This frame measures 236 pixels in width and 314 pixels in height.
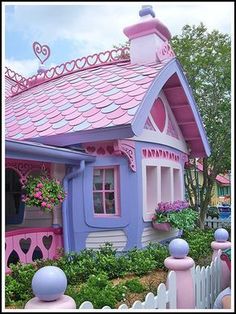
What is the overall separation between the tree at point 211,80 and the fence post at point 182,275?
817 cm

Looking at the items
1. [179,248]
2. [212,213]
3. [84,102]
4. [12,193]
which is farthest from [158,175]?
[212,213]

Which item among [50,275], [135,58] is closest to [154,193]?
[135,58]

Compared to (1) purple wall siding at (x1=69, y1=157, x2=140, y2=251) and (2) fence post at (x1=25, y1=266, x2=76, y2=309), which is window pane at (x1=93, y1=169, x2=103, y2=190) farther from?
(2) fence post at (x1=25, y1=266, x2=76, y2=309)

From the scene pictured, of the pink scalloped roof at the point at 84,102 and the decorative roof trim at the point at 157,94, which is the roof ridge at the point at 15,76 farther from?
the decorative roof trim at the point at 157,94

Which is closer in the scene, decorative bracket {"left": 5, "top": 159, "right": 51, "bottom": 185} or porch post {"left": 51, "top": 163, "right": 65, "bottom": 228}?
decorative bracket {"left": 5, "top": 159, "right": 51, "bottom": 185}

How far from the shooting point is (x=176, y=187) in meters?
8.81

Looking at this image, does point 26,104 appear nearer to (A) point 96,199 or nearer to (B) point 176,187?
(A) point 96,199

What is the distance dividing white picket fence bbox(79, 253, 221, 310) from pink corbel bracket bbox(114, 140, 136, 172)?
245cm

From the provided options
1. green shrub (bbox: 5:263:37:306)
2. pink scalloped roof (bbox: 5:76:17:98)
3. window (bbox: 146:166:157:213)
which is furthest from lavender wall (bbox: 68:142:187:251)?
pink scalloped roof (bbox: 5:76:17:98)

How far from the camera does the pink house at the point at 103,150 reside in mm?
5840

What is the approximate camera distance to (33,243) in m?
5.76

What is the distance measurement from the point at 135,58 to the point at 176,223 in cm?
393

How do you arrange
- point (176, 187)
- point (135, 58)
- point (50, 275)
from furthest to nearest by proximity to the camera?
point (176, 187), point (135, 58), point (50, 275)

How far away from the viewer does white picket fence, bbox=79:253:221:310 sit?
9.47 feet
